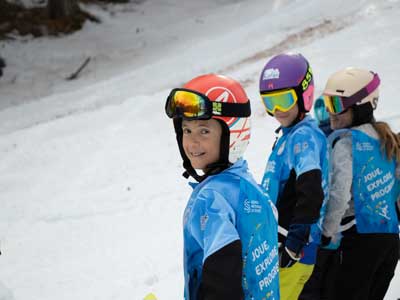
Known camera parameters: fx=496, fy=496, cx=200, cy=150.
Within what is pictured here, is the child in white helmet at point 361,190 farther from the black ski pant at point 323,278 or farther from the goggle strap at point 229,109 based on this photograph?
the goggle strap at point 229,109

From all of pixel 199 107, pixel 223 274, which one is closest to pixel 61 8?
pixel 199 107

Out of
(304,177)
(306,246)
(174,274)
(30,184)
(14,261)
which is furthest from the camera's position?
(30,184)

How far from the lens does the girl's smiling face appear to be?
2.50m

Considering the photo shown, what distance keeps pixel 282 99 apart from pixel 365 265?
148cm

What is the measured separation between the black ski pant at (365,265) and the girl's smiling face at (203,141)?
6.53ft

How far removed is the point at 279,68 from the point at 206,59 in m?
12.5

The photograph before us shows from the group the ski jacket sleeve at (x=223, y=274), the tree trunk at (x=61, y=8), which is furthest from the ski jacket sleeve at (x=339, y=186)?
the tree trunk at (x=61, y=8)

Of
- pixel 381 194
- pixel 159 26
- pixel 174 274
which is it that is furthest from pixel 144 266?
pixel 159 26

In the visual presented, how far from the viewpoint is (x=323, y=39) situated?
13141 millimetres

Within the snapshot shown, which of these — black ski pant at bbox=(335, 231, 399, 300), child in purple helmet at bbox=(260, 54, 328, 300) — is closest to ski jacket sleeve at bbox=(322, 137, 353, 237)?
child in purple helmet at bbox=(260, 54, 328, 300)

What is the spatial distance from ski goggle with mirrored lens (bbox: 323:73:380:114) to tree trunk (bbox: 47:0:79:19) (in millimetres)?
23220

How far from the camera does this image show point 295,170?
3.54m

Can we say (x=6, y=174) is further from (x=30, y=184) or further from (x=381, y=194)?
(x=381, y=194)

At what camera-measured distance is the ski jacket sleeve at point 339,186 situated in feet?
12.5
